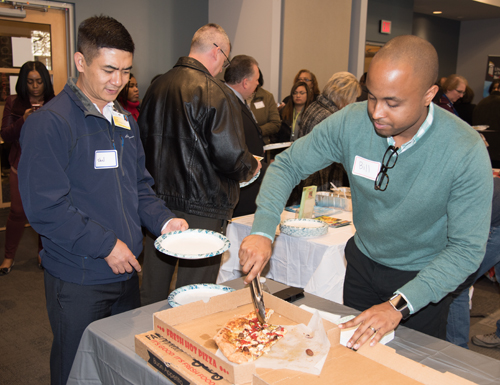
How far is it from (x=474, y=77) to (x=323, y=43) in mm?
6214

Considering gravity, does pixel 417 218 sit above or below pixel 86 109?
below

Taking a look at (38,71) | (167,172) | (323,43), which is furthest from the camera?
(323,43)

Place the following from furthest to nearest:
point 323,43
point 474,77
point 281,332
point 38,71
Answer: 1. point 474,77
2. point 323,43
3. point 38,71
4. point 281,332

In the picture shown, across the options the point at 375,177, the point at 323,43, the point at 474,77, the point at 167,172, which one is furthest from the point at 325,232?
the point at 474,77

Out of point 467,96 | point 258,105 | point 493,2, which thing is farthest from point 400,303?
point 493,2

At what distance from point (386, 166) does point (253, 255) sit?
0.45 m

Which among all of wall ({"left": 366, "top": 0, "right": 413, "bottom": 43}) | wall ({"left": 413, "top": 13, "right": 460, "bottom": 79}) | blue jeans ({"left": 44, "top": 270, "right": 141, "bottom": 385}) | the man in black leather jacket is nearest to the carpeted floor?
the man in black leather jacket

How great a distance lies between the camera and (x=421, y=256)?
1.29m

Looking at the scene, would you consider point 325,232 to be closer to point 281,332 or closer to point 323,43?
point 281,332

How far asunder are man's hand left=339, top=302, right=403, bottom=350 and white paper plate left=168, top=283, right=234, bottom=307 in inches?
18.1

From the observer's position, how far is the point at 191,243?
4.79ft

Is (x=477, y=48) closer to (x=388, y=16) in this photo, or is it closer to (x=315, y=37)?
(x=388, y=16)

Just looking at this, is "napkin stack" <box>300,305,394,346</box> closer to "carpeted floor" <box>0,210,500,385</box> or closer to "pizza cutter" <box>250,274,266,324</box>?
"pizza cutter" <box>250,274,266,324</box>

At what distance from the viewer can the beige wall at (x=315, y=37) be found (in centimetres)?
534
